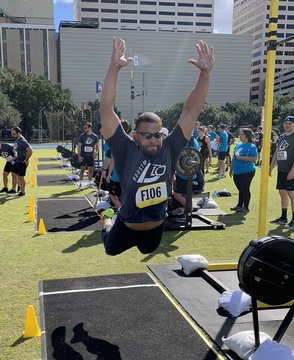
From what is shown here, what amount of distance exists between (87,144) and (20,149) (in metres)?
2.22

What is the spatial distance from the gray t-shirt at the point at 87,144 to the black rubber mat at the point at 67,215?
2.03 m

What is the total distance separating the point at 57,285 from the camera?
4.74 meters

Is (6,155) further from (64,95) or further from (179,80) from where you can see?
(179,80)

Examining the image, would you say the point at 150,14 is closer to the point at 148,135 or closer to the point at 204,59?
the point at 204,59

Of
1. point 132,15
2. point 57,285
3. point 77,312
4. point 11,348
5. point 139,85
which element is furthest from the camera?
point 132,15

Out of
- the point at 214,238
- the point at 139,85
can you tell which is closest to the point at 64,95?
the point at 139,85

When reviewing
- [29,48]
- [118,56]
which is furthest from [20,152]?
[29,48]

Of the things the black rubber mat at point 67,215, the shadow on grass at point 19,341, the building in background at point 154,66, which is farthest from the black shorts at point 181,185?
the building in background at point 154,66

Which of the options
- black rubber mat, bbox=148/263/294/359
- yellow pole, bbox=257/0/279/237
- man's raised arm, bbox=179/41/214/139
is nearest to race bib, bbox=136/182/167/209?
man's raised arm, bbox=179/41/214/139

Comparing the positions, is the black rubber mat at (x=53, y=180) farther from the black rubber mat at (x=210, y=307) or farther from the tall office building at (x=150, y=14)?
the tall office building at (x=150, y=14)

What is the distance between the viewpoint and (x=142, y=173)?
3.13m

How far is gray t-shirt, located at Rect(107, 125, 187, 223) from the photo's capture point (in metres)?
3.13

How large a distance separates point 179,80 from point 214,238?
94575 millimetres

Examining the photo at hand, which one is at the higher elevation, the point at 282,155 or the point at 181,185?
the point at 282,155
